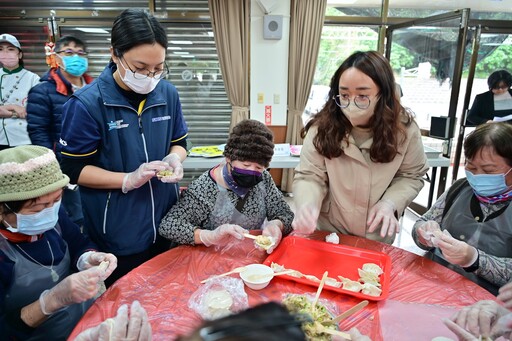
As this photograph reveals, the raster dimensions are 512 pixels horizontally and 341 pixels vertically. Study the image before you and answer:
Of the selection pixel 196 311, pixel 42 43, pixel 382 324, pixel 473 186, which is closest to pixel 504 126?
pixel 473 186

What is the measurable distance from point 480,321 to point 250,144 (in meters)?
1.13

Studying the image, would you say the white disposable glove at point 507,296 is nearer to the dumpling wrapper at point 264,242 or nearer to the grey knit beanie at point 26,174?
the dumpling wrapper at point 264,242

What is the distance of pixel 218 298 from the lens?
1.18 meters

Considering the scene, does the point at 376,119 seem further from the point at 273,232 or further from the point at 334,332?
the point at 334,332

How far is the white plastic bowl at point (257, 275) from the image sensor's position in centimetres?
126

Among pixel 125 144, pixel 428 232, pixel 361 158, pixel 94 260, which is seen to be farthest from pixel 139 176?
pixel 428 232

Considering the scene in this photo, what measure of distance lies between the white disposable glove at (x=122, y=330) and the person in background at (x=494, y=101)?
4.70 metres

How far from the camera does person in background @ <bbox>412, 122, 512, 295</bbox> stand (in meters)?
1.37

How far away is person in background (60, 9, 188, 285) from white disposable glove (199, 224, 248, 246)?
0.27m

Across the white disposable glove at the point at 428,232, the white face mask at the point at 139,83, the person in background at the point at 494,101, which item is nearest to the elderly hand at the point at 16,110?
the white face mask at the point at 139,83

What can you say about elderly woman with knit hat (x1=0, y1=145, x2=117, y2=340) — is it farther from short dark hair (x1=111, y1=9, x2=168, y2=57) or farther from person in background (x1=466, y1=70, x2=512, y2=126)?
person in background (x1=466, y1=70, x2=512, y2=126)

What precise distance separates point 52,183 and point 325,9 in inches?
170

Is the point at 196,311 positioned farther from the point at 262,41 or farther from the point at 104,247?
the point at 262,41

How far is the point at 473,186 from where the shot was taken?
1.59m
